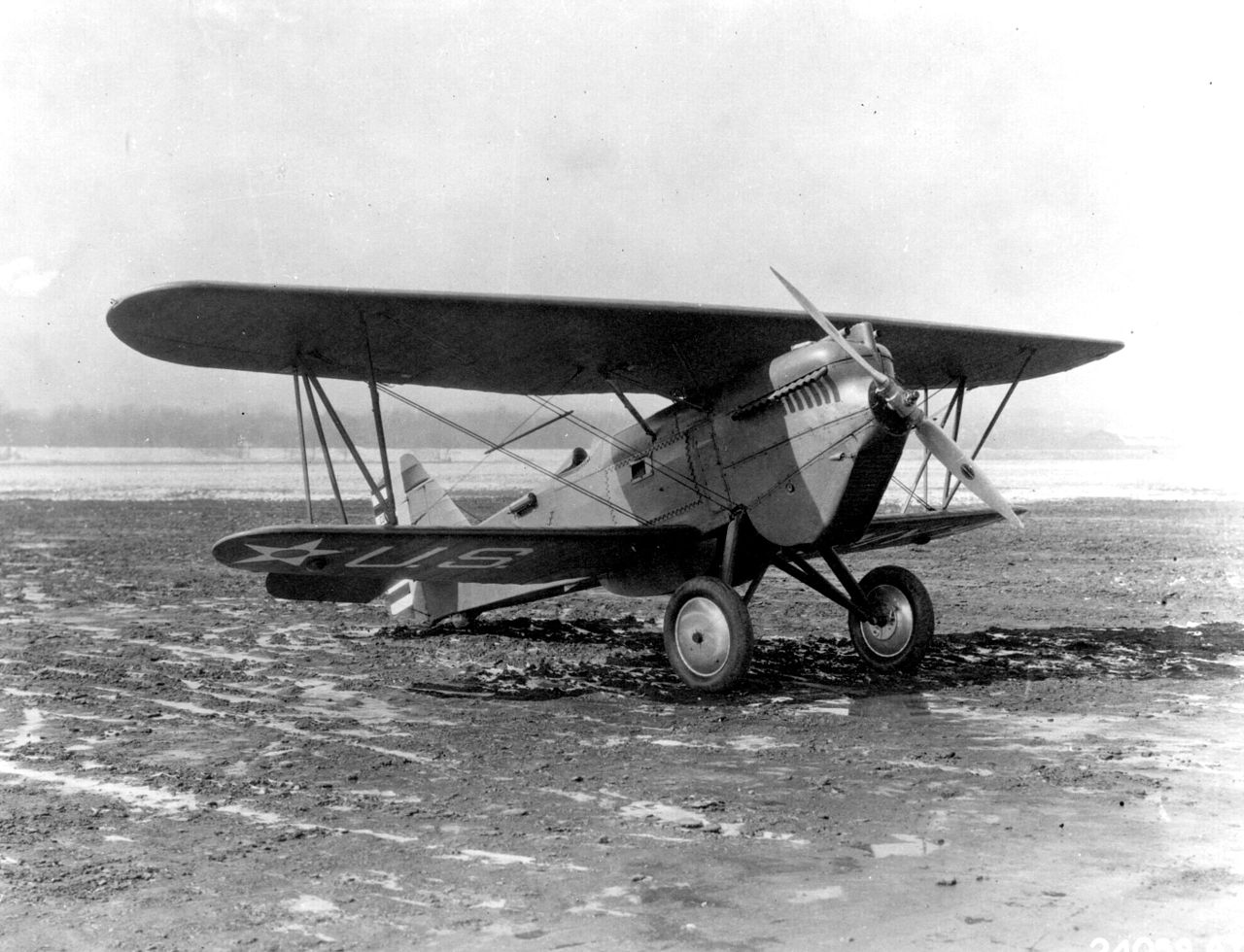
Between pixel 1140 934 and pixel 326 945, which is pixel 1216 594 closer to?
pixel 1140 934

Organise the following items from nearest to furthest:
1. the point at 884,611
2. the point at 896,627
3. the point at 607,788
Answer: the point at 607,788 < the point at 896,627 < the point at 884,611

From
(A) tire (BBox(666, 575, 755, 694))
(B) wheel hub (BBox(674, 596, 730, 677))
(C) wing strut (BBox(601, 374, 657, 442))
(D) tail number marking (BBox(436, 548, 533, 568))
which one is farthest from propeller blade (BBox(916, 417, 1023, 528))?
(D) tail number marking (BBox(436, 548, 533, 568))

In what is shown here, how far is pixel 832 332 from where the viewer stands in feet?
24.2

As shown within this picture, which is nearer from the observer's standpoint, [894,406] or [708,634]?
[894,406]

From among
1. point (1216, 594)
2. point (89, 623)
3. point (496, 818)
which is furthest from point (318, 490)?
point (496, 818)

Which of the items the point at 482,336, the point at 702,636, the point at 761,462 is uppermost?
the point at 482,336

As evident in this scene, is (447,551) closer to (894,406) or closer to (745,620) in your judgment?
(745,620)

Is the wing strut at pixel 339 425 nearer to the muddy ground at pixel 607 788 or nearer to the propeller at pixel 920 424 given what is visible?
the muddy ground at pixel 607 788

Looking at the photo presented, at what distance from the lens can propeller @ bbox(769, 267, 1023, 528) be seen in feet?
23.3

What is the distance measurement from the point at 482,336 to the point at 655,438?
1.73m

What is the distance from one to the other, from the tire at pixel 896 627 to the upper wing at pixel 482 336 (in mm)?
2110

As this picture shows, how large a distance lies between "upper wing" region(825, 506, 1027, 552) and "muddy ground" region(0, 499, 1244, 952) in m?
1.07

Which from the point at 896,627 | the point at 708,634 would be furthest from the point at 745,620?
the point at 896,627

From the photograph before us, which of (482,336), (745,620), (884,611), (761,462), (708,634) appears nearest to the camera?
(745,620)
